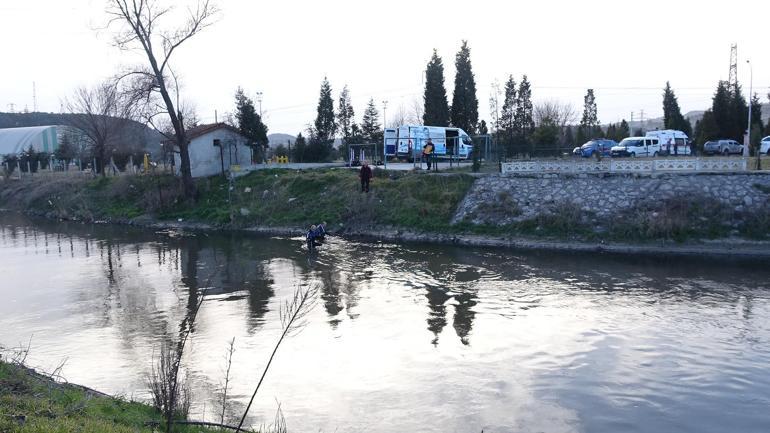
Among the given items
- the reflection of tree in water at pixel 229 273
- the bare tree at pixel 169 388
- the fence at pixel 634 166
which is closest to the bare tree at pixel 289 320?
Result: the bare tree at pixel 169 388

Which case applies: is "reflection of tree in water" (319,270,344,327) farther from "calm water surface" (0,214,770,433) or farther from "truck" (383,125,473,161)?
"truck" (383,125,473,161)

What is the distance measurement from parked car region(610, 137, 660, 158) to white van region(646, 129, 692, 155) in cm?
66

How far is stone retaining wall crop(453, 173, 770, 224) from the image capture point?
1009 inches

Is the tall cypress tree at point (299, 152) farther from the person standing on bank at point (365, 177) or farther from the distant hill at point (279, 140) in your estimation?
the person standing on bank at point (365, 177)

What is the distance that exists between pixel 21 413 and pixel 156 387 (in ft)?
6.33

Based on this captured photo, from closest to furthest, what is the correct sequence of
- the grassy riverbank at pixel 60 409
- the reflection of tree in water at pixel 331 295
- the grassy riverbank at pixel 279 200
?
the grassy riverbank at pixel 60 409, the reflection of tree in water at pixel 331 295, the grassy riverbank at pixel 279 200

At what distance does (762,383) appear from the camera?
36.2 ft

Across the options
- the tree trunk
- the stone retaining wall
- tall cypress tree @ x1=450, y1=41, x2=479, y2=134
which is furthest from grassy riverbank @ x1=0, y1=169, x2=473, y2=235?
tall cypress tree @ x1=450, y1=41, x2=479, y2=134

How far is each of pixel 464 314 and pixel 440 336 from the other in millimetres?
1974

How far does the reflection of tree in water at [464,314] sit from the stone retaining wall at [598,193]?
11444mm

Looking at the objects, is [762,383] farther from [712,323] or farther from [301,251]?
[301,251]

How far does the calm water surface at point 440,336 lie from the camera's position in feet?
33.3

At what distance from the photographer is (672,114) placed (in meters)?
66.3

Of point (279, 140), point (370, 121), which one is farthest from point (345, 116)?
point (279, 140)
